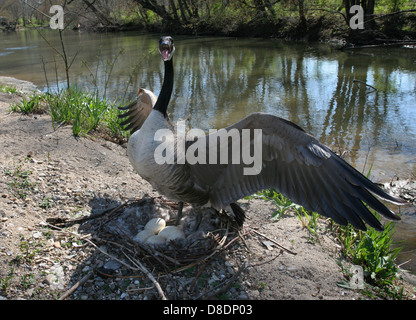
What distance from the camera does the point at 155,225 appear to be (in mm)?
3539

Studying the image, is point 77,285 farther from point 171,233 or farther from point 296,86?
point 296,86

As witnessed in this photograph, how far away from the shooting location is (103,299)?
8.87ft

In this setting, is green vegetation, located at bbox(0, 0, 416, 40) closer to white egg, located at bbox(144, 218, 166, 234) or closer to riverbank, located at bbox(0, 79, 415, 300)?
riverbank, located at bbox(0, 79, 415, 300)

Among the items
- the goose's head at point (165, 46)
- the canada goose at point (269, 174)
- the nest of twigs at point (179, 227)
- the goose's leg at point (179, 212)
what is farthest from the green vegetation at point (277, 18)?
the canada goose at point (269, 174)

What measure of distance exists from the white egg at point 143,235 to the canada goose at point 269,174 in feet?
1.43

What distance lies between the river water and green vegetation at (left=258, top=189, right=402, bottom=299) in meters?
0.65

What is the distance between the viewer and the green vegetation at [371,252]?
3150 mm

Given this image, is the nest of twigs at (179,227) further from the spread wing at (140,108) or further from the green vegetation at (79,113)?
the green vegetation at (79,113)

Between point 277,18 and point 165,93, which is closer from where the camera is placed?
point 165,93

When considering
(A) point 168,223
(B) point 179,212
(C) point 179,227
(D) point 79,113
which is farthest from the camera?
(D) point 79,113

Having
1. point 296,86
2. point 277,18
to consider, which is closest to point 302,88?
point 296,86

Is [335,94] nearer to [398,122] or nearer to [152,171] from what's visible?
[398,122]

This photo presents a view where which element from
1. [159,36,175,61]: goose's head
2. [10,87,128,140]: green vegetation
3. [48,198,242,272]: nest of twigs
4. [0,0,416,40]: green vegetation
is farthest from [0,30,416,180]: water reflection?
[48,198,242,272]: nest of twigs

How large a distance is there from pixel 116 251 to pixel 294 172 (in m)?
1.78
